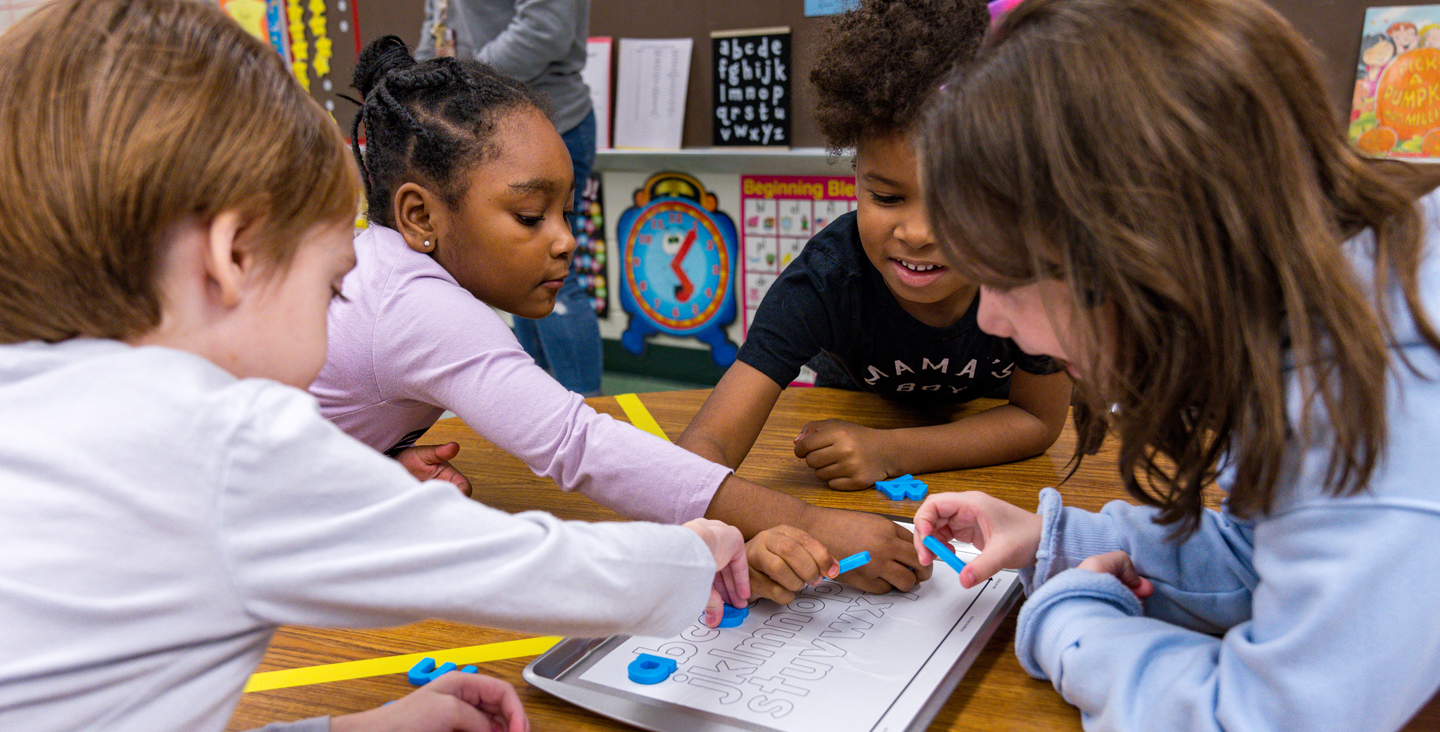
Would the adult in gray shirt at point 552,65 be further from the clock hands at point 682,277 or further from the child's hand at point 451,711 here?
the child's hand at point 451,711

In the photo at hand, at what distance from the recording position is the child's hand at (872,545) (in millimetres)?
654

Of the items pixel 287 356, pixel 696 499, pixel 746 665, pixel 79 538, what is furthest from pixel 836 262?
pixel 79 538

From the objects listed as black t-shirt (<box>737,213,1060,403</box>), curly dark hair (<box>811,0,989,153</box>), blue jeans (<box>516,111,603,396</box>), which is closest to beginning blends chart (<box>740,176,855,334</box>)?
blue jeans (<box>516,111,603,396</box>)

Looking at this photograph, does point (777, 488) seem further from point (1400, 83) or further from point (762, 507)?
point (1400, 83)

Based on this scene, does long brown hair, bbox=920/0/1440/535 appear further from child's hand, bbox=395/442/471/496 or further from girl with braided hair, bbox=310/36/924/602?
child's hand, bbox=395/442/471/496

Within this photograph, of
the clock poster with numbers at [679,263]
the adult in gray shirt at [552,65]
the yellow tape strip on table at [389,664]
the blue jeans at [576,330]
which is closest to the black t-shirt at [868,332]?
the yellow tape strip on table at [389,664]

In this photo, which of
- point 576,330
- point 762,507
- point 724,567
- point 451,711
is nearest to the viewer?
point 451,711

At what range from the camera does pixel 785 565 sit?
2.10ft

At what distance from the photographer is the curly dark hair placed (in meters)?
0.94

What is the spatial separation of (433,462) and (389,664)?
0.36 meters

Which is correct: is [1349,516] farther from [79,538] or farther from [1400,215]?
[79,538]

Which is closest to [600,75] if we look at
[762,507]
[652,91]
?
[652,91]

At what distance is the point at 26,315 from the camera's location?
0.43 m

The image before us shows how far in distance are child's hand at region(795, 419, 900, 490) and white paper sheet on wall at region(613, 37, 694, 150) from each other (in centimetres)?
174
